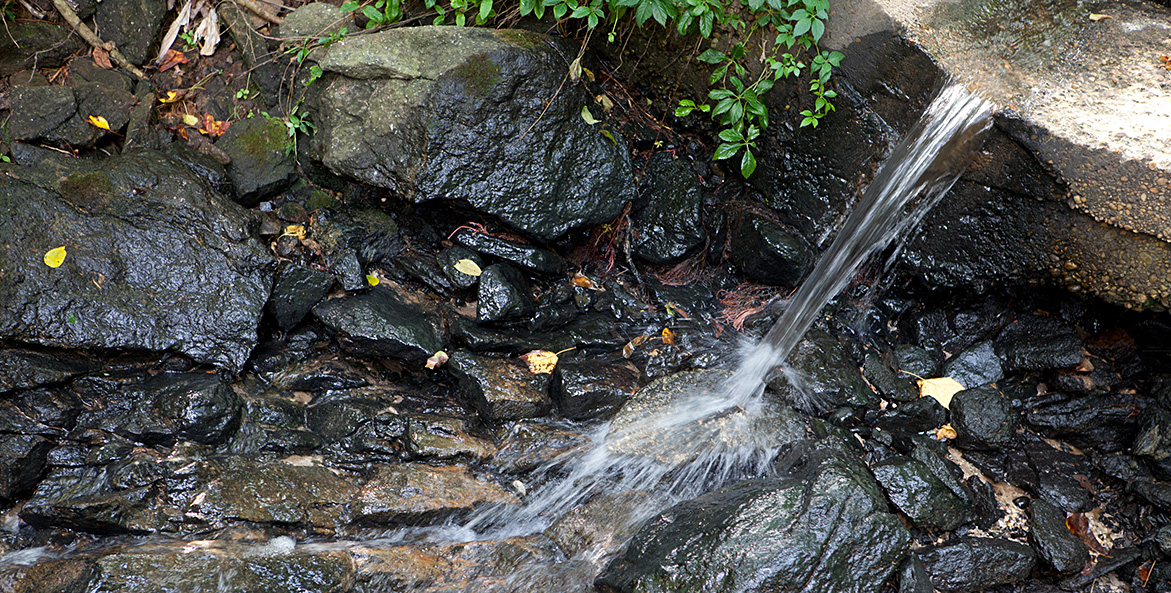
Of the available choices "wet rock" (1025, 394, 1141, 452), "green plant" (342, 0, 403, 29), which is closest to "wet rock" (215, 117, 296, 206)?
"green plant" (342, 0, 403, 29)

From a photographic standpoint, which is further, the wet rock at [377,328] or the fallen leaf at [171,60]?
the fallen leaf at [171,60]

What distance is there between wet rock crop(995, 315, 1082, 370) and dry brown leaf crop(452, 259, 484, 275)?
11.5 ft

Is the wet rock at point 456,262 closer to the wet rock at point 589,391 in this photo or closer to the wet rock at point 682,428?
the wet rock at point 589,391

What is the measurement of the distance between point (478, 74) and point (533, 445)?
7.88 feet

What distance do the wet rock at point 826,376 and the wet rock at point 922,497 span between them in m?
0.60

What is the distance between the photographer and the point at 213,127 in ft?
16.1

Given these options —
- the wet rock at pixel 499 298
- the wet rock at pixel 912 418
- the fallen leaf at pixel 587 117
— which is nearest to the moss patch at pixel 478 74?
the fallen leaf at pixel 587 117

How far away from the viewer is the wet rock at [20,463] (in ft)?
10.9

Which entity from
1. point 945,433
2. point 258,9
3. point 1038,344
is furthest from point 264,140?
point 1038,344

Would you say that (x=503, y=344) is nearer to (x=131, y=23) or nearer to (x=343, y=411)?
(x=343, y=411)

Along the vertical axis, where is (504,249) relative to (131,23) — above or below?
above

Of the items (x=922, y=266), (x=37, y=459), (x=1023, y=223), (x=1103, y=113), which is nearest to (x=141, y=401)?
(x=37, y=459)

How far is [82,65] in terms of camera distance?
4.83m

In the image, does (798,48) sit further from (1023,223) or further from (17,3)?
(17,3)
